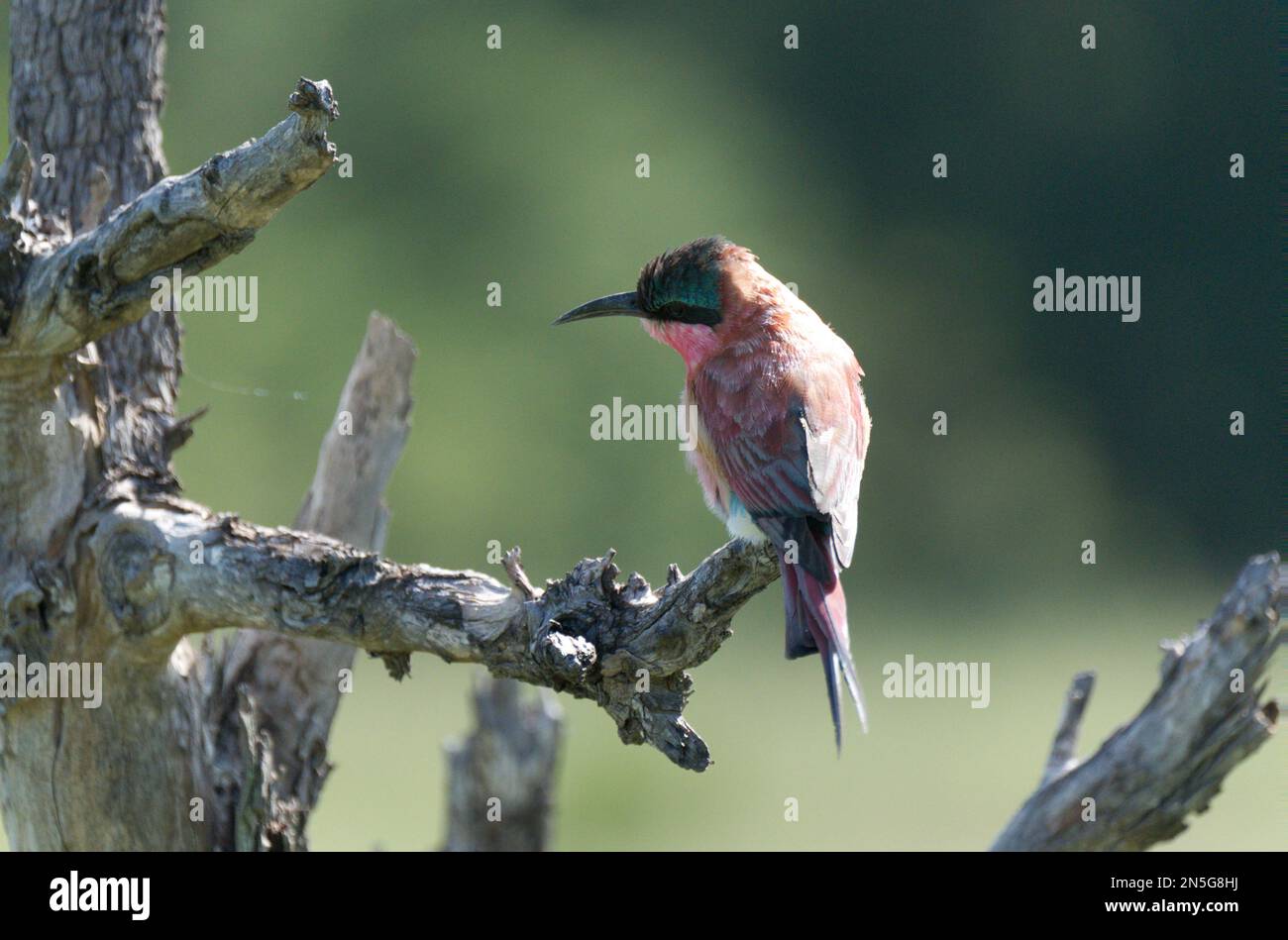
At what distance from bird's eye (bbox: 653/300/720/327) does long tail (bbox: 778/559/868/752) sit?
919 mm

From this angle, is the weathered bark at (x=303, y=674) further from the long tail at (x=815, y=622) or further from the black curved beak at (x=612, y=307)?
→ the long tail at (x=815, y=622)

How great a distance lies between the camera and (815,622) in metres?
2.92

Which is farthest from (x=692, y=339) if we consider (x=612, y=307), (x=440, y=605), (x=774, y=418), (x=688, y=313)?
(x=440, y=605)

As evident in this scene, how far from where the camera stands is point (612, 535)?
1125cm

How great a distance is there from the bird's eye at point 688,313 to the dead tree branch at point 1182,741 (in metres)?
1.29

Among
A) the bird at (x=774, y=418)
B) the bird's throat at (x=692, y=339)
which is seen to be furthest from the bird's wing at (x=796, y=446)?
the bird's throat at (x=692, y=339)

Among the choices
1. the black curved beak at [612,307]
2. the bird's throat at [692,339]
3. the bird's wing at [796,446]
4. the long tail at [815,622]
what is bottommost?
the long tail at [815,622]

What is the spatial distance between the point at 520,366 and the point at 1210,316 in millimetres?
5945

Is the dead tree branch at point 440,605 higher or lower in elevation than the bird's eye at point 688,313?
lower

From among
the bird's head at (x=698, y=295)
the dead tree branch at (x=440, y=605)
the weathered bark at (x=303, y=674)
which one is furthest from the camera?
the bird's head at (x=698, y=295)

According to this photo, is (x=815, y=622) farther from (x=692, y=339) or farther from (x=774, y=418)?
(x=692, y=339)

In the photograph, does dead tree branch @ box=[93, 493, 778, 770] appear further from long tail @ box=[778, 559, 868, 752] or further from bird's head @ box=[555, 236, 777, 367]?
bird's head @ box=[555, 236, 777, 367]

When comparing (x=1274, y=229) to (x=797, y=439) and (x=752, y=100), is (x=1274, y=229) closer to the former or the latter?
(x=752, y=100)

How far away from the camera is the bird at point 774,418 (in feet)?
9.79
